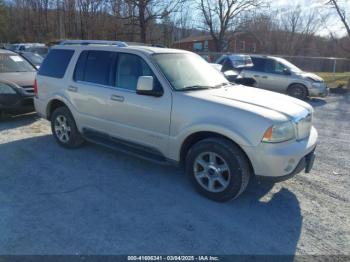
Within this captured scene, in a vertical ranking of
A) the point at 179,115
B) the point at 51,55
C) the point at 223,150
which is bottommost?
the point at 223,150

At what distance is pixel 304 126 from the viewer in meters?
3.97

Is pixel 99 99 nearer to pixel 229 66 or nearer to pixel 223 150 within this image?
pixel 223 150

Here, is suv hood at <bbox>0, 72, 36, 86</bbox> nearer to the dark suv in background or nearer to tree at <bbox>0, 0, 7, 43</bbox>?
the dark suv in background

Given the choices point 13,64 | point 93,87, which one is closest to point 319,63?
point 13,64

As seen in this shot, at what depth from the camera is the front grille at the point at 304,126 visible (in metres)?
3.82

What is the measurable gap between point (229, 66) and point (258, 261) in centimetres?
1136

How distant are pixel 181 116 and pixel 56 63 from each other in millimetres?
3028

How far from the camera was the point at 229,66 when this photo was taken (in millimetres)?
13469

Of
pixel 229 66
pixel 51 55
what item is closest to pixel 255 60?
pixel 229 66

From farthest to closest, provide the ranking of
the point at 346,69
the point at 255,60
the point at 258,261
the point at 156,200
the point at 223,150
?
1. the point at 346,69
2. the point at 255,60
3. the point at 156,200
4. the point at 223,150
5. the point at 258,261

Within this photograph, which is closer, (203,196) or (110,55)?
(203,196)

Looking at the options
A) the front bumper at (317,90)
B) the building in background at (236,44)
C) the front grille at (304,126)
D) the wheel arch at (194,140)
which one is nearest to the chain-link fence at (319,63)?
the front bumper at (317,90)

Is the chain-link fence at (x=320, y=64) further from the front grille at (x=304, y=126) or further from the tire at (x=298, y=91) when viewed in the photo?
the front grille at (x=304, y=126)

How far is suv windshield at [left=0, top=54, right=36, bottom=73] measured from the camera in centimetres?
846
